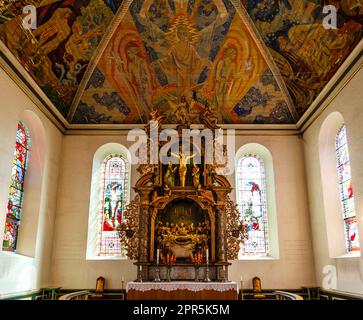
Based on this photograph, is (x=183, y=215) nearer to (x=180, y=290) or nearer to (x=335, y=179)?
(x=180, y=290)

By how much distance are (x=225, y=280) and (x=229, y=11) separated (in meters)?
8.67

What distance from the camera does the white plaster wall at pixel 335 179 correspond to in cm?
958

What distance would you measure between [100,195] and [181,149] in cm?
372

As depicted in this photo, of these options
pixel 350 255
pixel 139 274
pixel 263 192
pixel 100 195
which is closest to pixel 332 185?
pixel 350 255

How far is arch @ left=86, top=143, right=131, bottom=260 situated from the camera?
13.2 m

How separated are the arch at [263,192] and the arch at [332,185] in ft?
6.66

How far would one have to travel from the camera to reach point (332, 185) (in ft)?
39.1

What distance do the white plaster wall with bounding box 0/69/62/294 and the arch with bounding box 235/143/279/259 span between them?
→ 6638mm

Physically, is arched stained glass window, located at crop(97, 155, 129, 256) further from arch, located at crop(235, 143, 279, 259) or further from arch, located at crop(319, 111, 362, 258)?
arch, located at crop(319, 111, 362, 258)

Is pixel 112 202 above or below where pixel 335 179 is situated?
below

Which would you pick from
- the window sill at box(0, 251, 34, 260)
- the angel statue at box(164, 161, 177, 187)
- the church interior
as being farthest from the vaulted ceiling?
the window sill at box(0, 251, 34, 260)

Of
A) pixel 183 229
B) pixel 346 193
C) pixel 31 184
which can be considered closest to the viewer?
pixel 346 193

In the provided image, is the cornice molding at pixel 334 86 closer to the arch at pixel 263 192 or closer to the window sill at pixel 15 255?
the arch at pixel 263 192

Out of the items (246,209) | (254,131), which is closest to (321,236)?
(246,209)
